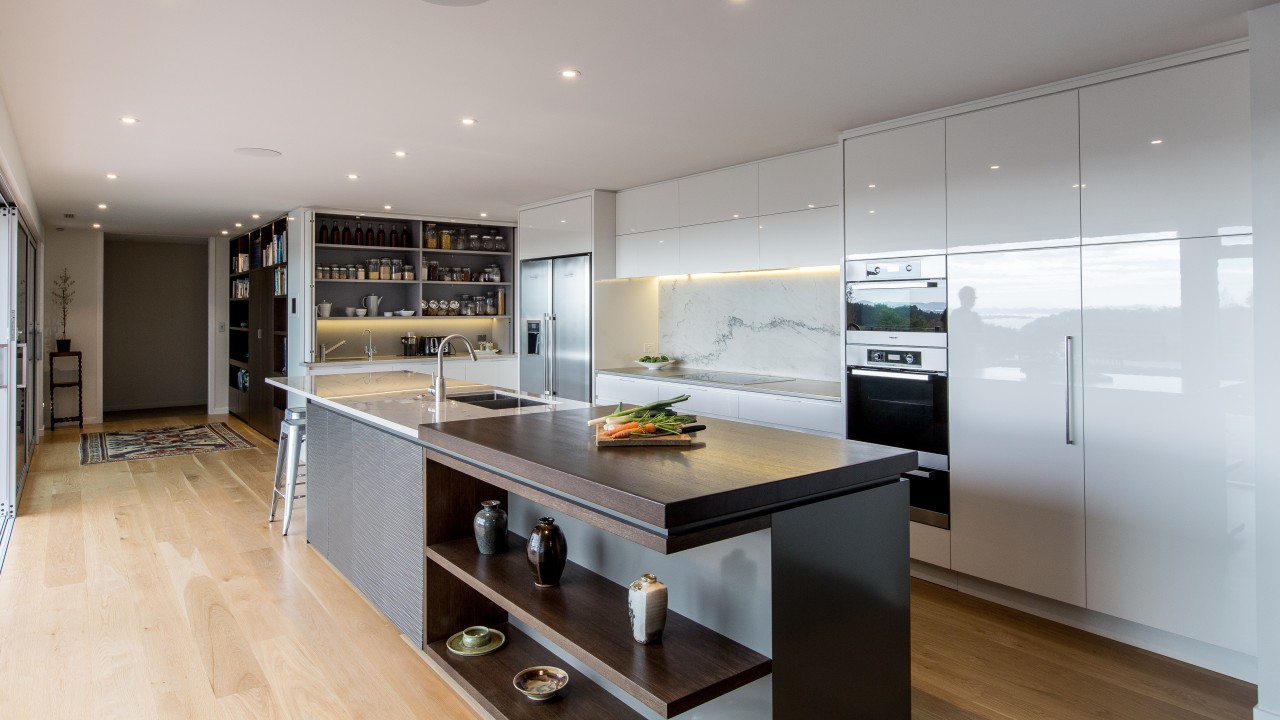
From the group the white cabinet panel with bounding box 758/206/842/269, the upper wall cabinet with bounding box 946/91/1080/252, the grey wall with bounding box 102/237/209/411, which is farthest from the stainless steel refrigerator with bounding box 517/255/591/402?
the grey wall with bounding box 102/237/209/411

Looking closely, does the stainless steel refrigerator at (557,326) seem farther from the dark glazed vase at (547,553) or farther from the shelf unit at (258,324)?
the dark glazed vase at (547,553)

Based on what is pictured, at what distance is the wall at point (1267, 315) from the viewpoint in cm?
241

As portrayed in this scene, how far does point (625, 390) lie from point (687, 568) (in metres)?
3.69

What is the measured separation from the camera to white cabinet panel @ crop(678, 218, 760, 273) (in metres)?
4.88

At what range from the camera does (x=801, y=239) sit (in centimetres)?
454

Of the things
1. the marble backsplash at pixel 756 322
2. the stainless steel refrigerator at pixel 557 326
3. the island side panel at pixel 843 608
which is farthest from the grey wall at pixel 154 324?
the island side panel at pixel 843 608

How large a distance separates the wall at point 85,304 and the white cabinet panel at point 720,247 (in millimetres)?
7635

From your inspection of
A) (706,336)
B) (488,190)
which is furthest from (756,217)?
(488,190)

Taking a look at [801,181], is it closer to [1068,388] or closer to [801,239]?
[801,239]

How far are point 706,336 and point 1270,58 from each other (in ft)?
12.6

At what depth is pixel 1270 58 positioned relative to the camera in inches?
95.4

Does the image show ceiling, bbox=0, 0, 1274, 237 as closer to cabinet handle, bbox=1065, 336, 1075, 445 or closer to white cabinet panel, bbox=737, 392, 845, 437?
cabinet handle, bbox=1065, 336, 1075, 445

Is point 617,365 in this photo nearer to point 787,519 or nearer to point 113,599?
point 113,599

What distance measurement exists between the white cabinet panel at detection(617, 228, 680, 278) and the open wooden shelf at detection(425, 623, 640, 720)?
11.1 ft
